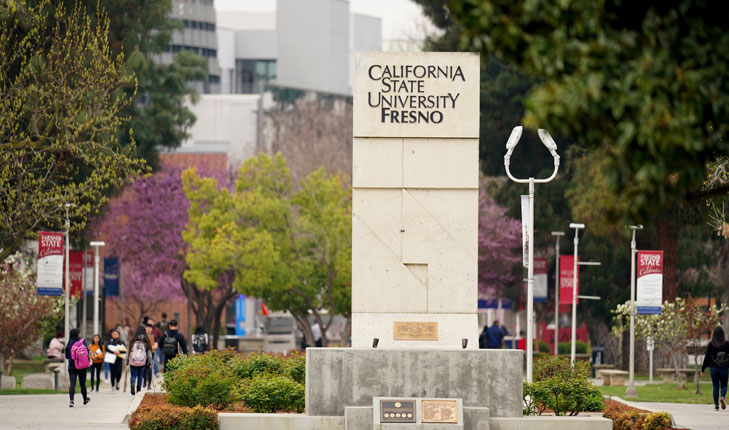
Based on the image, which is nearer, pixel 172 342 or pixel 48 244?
pixel 172 342

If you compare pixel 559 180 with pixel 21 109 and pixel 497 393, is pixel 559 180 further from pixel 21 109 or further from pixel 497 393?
pixel 497 393

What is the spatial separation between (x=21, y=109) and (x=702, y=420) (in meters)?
16.1

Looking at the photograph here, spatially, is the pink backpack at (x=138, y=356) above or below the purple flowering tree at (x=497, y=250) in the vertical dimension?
below

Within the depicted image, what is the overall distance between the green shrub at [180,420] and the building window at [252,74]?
355ft

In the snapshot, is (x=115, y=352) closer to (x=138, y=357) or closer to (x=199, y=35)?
(x=138, y=357)

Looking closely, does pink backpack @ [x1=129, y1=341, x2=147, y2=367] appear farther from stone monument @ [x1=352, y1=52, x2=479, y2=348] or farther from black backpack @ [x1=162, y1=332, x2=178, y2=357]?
stone monument @ [x1=352, y1=52, x2=479, y2=348]

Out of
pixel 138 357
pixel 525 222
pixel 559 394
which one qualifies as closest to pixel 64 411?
pixel 138 357

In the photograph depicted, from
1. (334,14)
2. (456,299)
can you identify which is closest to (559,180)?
(456,299)

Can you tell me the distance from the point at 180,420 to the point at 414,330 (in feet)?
12.2

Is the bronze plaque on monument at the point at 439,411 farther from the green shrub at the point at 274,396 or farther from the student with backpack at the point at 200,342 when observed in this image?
the student with backpack at the point at 200,342

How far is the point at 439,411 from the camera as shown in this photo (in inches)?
738

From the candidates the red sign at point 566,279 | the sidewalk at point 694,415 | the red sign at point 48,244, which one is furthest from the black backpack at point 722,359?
the red sign at point 48,244

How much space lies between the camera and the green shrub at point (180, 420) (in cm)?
1938

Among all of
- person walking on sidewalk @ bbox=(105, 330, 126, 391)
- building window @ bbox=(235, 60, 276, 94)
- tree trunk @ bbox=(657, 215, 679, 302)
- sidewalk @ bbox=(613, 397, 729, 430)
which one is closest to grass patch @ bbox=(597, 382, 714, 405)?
sidewalk @ bbox=(613, 397, 729, 430)
